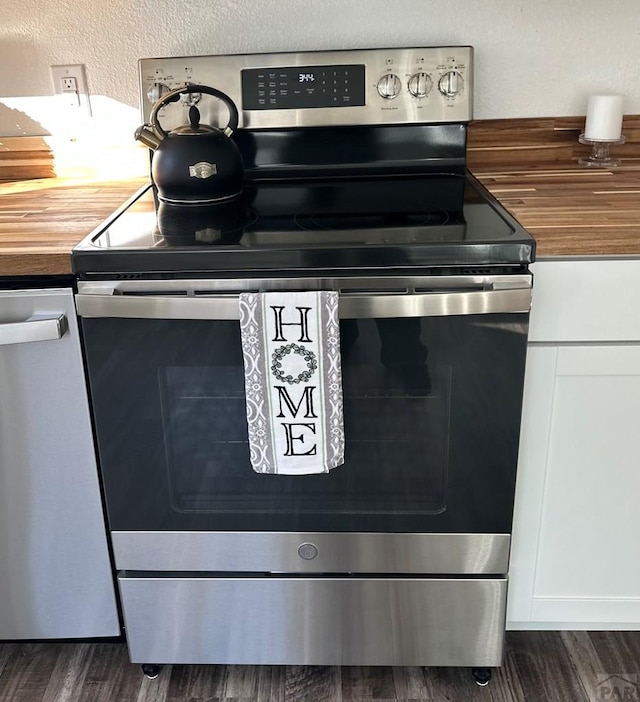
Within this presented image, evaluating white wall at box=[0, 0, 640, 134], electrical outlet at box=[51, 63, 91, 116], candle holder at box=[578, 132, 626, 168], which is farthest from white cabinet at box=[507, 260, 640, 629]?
electrical outlet at box=[51, 63, 91, 116]

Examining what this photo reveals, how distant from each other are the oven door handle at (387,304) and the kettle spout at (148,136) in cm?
45

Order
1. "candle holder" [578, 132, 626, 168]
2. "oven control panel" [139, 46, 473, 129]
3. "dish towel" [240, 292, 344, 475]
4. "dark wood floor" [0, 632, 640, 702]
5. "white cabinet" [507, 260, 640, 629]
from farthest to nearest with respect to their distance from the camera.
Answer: "candle holder" [578, 132, 626, 168]
"oven control panel" [139, 46, 473, 129]
"dark wood floor" [0, 632, 640, 702]
"white cabinet" [507, 260, 640, 629]
"dish towel" [240, 292, 344, 475]

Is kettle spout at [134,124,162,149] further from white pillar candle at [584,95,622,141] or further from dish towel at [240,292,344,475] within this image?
white pillar candle at [584,95,622,141]

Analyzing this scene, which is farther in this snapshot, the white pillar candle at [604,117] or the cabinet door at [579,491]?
the white pillar candle at [604,117]

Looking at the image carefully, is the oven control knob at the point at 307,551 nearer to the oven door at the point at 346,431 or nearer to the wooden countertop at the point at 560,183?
the oven door at the point at 346,431

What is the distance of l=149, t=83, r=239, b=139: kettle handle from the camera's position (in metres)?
1.47

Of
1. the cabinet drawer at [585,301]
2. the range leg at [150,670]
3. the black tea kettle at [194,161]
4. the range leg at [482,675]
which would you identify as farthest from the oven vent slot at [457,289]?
the range leg at [150,670]

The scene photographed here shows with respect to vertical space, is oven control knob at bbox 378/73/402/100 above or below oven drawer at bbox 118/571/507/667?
above

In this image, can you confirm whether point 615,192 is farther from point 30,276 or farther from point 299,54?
point 30,276

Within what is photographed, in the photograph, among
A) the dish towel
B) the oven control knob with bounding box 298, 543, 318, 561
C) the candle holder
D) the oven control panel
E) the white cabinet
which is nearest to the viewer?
the dish towel

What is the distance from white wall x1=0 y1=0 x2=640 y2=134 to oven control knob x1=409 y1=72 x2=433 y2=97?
15 centimetres

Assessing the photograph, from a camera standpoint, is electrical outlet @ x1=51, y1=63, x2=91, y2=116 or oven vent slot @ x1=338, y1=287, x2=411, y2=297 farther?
electrical outlet @ x1=51, y1=63, x2=91, y2=116

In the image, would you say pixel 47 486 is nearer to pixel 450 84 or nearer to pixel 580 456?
pixel 580 456

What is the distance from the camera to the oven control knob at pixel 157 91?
5.37ft
